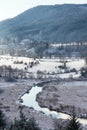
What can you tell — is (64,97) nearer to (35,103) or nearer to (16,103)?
(35,103)

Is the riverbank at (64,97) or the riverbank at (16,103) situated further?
the riverbank at (64,97)

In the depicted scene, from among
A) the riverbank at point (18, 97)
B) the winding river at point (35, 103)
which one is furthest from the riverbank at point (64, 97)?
the winding river at point (35, 103)

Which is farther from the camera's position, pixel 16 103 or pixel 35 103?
pixel 35 103

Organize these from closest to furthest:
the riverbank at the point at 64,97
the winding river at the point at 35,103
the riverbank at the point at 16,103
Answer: the riverbank at the point at 16,103
the winding river at the point at 35,103
the riverbank at the point at 64,97

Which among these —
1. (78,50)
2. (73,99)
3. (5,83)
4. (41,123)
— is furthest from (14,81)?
(78,50)

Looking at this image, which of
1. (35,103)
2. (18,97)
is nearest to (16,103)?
(35,103)

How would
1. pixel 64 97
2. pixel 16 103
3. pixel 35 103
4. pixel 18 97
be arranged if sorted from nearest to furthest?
pixel 16 103 < pixel 35 103 < pixel 64 97 < pixel 18 97

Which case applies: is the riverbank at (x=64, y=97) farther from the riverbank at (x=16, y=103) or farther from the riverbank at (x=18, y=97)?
the riverbank at (x=16, y=103)

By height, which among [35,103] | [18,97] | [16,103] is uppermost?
[16,103]

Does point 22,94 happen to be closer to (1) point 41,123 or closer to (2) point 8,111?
(2) point 8,111

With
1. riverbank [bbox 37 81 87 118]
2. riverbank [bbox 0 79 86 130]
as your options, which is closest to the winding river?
riverbank [bbox 37 81 87 118]

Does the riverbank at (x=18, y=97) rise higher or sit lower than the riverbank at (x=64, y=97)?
higher

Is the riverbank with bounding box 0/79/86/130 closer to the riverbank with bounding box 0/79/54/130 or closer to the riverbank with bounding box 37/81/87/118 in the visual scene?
the riverbank with bounding box 0/79/54/130
